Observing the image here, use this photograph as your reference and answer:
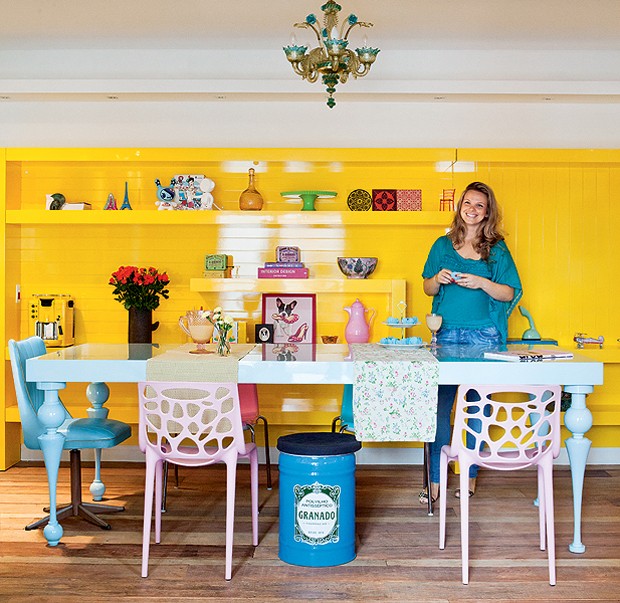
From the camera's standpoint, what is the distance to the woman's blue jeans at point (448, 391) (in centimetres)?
482

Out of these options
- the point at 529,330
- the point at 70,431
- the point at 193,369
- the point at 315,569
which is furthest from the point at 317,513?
the point at 529,330

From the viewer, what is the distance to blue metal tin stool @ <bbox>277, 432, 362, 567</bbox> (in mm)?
3834

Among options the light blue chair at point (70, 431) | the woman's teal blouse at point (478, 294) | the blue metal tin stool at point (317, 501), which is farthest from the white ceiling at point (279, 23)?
the blue metal tin stool at point (317, 501)

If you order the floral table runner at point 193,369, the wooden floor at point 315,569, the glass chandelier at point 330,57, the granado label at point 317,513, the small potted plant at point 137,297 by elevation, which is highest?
the glass chandelier at point 330,57

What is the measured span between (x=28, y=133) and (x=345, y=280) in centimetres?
247

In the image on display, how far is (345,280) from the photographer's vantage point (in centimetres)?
580

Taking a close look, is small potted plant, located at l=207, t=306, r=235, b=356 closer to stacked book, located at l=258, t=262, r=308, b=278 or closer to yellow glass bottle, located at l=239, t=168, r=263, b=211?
stacked book, located at l=258, t=262, r=308, b=278

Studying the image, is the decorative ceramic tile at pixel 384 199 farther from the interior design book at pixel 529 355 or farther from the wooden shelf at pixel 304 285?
the interior design book at pixel 529 355

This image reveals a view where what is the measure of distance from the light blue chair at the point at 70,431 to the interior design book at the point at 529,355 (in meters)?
1.91

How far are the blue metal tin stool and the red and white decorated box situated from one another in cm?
238

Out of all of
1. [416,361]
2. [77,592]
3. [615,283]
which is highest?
[615,283]

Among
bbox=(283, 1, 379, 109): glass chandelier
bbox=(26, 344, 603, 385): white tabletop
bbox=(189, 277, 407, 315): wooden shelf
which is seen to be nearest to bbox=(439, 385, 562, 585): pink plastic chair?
bbox=(26, 344, 603, 385): white tabletop

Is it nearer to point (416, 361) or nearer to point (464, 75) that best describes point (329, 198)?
point (464, 75)

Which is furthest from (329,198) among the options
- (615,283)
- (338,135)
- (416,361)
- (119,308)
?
(416,361)
